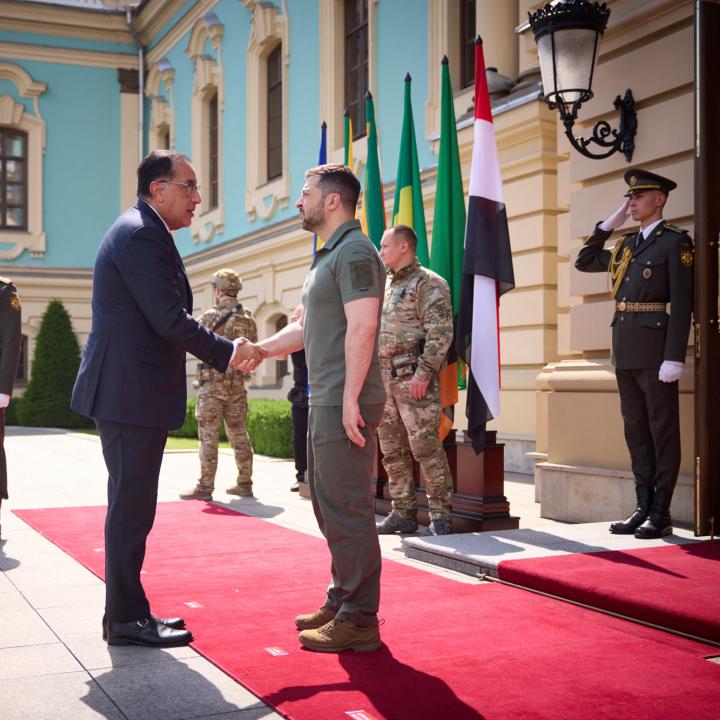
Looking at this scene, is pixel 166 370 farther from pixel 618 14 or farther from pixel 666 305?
pixel 618 14

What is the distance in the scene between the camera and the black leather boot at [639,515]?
247 inches

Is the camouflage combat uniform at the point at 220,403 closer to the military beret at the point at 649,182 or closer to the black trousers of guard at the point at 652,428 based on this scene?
the black trousers of guard at the point at 652,428

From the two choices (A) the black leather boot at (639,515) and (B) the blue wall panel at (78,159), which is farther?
(B) the blue wall panel at (78,159)

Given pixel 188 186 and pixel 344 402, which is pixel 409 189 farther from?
pixel 344 402

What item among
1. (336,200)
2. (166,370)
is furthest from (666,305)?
(166,370)

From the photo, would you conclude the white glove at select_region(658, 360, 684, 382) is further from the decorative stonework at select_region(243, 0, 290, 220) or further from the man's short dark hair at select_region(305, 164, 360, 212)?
the decorative stonework at select_region(243, 0, 290, 220)

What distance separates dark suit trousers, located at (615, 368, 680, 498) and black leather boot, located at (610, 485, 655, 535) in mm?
47

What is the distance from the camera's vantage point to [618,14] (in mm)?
7262

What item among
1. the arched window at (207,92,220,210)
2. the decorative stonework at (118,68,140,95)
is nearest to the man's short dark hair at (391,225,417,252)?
the arched window at (207,92,220,210)

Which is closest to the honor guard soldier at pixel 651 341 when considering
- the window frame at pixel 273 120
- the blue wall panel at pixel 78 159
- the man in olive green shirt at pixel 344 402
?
the man in olive green shirt at pixel 344 402

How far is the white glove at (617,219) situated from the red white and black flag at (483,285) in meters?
0.65

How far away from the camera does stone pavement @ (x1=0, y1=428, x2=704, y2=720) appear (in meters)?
3.44

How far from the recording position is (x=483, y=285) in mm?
6961

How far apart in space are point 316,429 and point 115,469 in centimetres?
85
